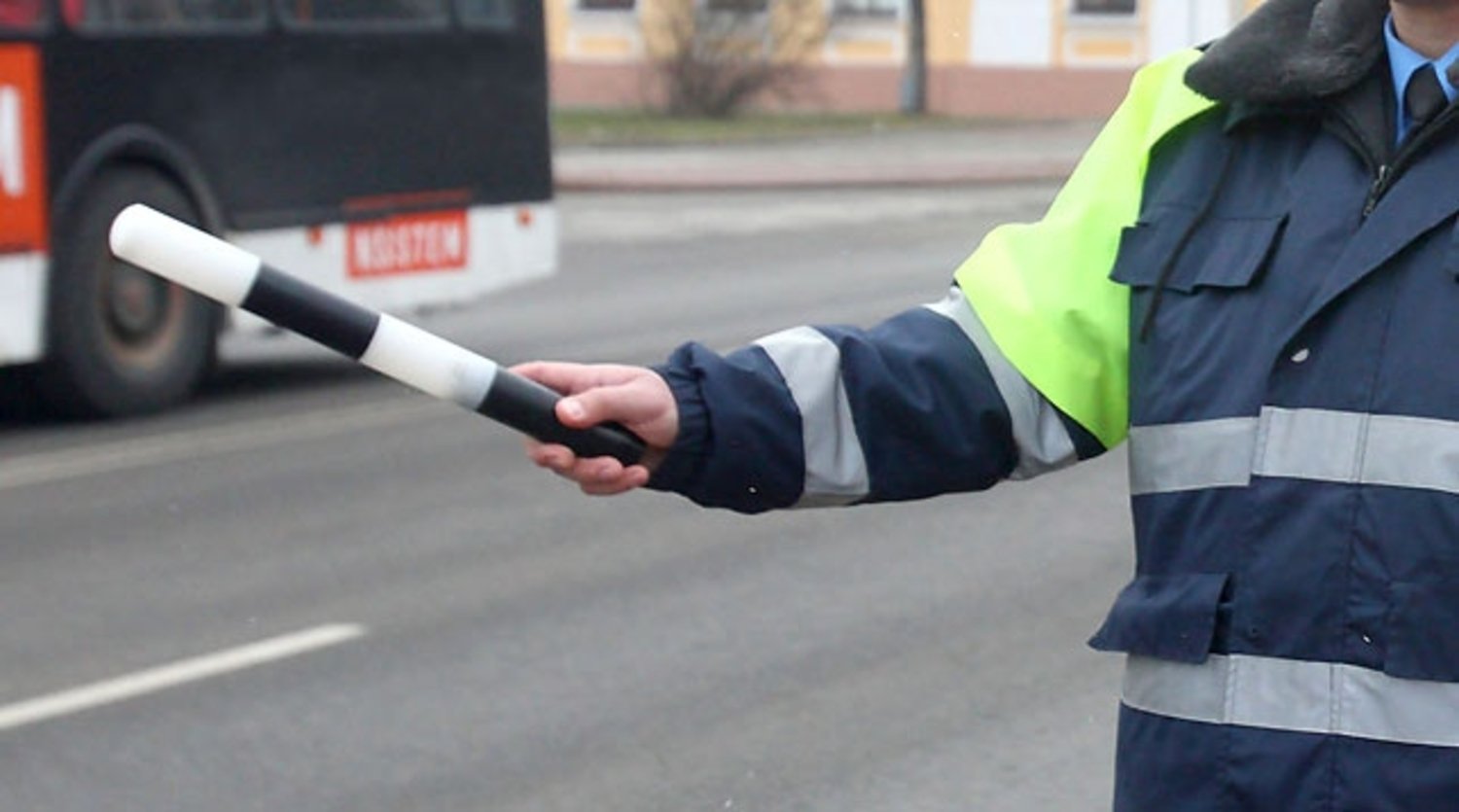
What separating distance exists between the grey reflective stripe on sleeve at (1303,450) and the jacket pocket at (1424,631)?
87 mm

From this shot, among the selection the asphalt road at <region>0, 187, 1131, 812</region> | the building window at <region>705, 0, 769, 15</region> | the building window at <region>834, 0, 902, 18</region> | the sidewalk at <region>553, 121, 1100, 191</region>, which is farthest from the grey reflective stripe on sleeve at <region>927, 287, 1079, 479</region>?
the building window at <region>834, 0, 902, 18</region>

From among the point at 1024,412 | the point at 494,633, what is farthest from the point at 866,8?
the point at 1024,412

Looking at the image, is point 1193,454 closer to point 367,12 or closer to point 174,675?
point 174,675


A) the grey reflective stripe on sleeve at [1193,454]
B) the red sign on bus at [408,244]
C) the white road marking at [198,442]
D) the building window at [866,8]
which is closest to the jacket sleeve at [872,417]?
the grey reflective stripe on sleeve at [1193,454]

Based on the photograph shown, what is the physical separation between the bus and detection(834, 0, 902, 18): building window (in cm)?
3020

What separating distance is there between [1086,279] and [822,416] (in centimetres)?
28

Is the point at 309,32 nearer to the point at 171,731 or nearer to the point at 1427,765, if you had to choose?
the point at 171,731

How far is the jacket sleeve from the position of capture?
8.73 ft

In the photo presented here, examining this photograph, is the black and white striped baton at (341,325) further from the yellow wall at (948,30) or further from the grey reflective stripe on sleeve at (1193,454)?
the yellow wall at (948,30)

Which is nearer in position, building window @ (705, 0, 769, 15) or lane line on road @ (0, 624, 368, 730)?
lane line on road @ (0, 624, 368, 730)

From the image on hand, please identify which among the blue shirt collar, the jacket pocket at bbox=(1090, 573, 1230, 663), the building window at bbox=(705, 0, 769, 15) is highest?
the blue shirt collar

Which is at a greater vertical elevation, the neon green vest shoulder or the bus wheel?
the neon green vest shoulder

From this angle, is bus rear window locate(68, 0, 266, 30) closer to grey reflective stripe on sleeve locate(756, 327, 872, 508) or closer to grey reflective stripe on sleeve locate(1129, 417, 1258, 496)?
grey reflective stripe on sleeve locate(756, 327, 872, 508)

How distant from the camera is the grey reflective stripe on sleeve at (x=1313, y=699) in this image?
2426mm
